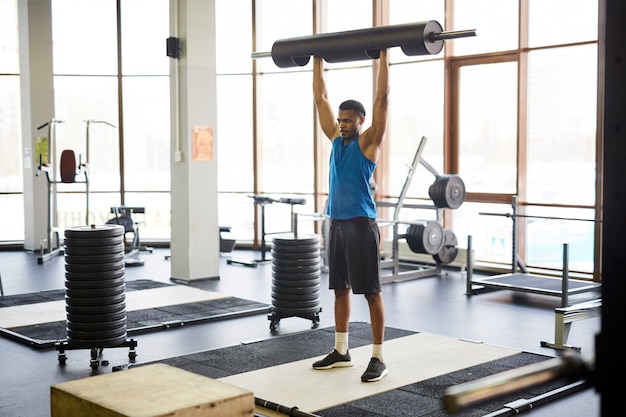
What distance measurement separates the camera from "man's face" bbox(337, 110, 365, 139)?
435 cm

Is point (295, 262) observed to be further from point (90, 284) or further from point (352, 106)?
point (352, 106)

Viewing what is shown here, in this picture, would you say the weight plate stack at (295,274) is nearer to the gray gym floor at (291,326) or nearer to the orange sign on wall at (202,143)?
the gray gym floor at (291,326)

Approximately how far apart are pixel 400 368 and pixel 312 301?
4.11ft

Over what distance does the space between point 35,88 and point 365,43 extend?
280 inches

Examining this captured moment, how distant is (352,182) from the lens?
432cm

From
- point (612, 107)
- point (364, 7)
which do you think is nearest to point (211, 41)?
point (364, 7)

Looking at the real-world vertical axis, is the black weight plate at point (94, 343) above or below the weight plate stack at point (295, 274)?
below

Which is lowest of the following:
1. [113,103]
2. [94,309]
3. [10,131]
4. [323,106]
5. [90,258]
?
[94,309]

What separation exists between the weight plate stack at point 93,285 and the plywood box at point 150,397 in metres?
1.49

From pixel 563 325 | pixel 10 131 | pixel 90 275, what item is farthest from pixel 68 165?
pixel 563 325

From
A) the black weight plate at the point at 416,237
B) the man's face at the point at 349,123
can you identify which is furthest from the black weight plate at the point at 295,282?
the black weight plate at the point at 416,237

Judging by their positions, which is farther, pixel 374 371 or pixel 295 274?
pixel 295 274

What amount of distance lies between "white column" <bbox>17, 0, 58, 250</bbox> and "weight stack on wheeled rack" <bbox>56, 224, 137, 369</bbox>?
19.0 ft

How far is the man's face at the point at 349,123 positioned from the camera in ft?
14.3
